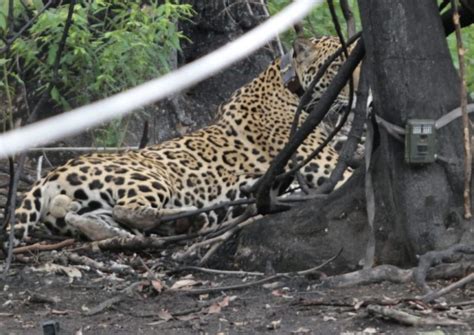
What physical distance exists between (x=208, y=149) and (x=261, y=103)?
0.69 meters

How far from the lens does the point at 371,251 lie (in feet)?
19.9

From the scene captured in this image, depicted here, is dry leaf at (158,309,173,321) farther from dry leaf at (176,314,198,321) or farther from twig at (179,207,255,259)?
twig at (179,207,255,259)

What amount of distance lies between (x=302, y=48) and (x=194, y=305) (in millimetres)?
4151

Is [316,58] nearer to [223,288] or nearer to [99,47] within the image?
[99,47]

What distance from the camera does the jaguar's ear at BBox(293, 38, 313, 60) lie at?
9477 millimetres

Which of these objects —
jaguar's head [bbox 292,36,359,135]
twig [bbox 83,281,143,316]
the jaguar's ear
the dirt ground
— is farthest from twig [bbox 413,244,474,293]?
the jaguar's ear

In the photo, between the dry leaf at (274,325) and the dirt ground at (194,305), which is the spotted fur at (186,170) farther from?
the dry leaf at (274,325)

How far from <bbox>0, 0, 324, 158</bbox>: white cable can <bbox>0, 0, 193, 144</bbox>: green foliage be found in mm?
129

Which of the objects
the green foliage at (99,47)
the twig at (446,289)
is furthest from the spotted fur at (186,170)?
the twig at (446,289)

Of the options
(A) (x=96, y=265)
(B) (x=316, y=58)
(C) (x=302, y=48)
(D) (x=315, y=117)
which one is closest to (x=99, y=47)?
(C) (x=302, y=48)

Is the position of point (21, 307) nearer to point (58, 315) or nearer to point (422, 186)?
point (58, 315)

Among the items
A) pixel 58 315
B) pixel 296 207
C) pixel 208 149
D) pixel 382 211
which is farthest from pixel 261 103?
pixel 58 315

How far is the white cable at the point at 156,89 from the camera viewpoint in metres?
9.47

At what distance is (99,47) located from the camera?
10.1 metres
